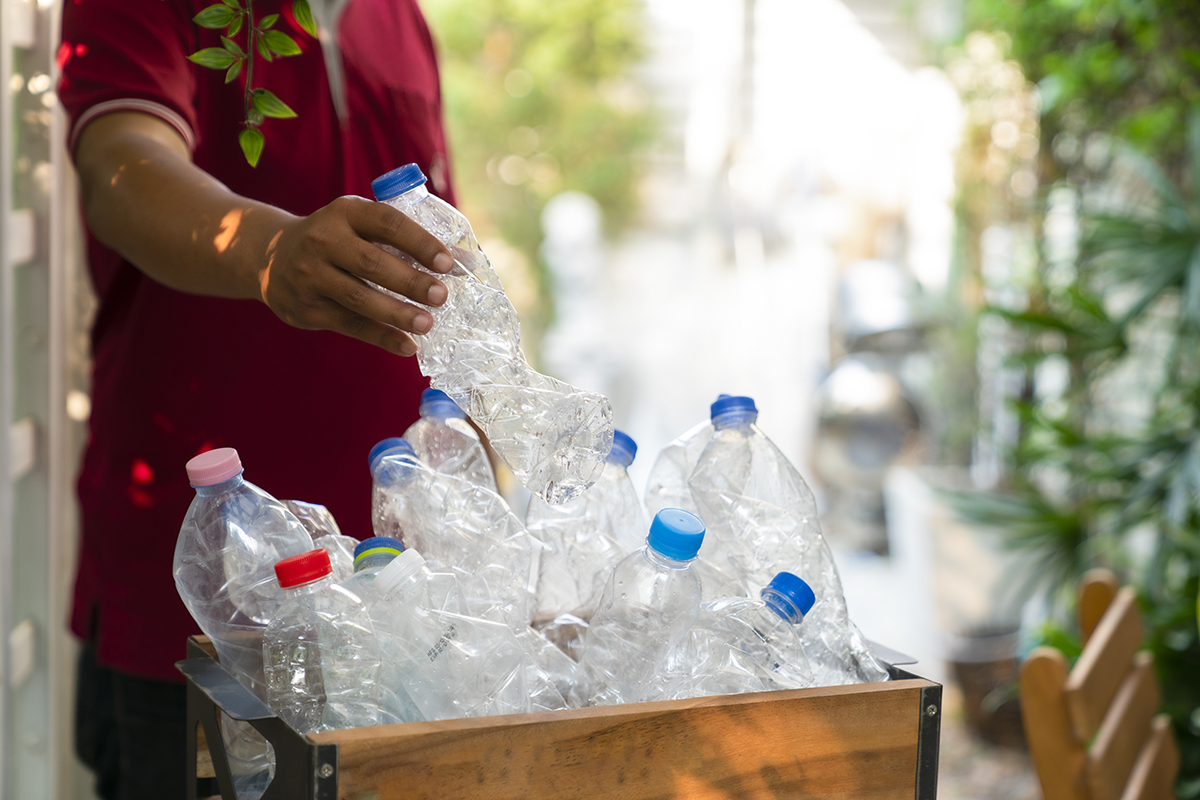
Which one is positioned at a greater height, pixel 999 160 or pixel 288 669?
pixel 999 160

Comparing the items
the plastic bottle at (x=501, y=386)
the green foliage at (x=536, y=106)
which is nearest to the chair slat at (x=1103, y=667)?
the plastic bottle at (x=501, y=386)

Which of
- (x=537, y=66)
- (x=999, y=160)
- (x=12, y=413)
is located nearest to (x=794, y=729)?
(x=12, y=413)

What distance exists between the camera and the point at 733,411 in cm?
85

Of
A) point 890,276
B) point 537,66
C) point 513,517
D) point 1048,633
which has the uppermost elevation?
point 537,66

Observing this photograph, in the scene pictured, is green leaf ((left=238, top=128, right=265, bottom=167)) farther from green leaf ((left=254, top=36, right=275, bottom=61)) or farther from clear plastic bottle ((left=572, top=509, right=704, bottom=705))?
clear plastic bottle ((left=572, top=509, right=704, bottom=705))

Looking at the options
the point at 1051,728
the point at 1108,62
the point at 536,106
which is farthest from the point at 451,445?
the point at 536,106

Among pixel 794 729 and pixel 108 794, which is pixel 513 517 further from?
pixel 108 794

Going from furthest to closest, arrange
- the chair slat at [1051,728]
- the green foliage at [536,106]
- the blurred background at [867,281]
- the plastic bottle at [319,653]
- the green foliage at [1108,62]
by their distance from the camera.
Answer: the green foliage at [536,106], the green foliage at [1108,62], the blurred background at [867,281], the chair slat at [1051,728], the plastic bottle at [319,653]

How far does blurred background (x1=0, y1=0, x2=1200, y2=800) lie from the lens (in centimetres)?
134

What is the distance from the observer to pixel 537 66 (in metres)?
6.61

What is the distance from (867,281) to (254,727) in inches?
213

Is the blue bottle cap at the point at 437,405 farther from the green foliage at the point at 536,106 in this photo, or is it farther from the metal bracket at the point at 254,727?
the green foliage at the point at 536,106

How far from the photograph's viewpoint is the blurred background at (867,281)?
1.34m

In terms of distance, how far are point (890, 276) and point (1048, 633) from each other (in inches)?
142
